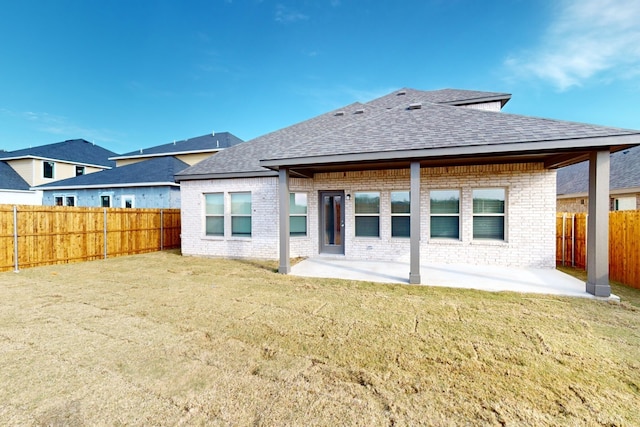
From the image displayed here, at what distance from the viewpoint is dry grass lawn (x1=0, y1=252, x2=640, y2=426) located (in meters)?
2.31

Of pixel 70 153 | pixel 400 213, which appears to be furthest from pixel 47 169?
pixel 400 213

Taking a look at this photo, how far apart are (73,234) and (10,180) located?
18760 millimetres

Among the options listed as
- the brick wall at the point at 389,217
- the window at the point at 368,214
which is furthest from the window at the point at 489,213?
the window at the point at 368,214

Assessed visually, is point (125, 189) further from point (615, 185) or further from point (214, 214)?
point (615, 185)

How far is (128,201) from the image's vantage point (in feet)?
54.9

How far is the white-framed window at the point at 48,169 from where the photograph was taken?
22469 mm

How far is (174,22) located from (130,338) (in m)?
16.8

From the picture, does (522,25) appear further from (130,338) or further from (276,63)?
(130,338)

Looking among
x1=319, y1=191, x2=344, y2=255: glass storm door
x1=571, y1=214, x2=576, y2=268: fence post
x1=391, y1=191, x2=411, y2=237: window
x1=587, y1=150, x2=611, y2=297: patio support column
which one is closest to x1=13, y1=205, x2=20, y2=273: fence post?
x1=319, y1=191, x2=344, y2=255: glass storm door

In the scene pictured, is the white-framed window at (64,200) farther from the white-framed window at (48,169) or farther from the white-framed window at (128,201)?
the white-framed window at (48,169)

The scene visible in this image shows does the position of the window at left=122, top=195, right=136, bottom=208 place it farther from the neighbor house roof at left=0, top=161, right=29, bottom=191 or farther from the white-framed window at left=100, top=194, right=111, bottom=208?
the neighbor house roof at left=0, top=161, right=29, bottom=191

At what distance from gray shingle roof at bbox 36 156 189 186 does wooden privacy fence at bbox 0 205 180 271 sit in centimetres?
478

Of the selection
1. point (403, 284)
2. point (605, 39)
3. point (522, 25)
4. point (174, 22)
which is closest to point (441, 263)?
point (403, 284)

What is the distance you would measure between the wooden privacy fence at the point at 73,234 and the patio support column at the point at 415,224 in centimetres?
1117
